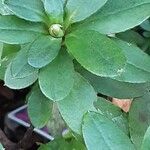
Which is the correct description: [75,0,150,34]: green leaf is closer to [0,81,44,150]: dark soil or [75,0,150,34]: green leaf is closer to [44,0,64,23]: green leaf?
[44,0,64,23]: green leaf

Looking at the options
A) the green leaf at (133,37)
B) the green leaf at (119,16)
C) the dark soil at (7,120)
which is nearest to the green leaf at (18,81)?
the green leaf at (119,16)

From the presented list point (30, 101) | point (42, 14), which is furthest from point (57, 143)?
point (42, 14)

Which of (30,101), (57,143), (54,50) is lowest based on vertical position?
(57,143)

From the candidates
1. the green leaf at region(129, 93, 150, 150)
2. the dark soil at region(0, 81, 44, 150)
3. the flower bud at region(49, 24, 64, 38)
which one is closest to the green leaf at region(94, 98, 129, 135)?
the green leaf at region(129, 93, 150, 150)

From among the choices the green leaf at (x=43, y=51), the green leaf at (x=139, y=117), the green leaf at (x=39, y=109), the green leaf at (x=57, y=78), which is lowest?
the green leaf at (x=39, y=109)

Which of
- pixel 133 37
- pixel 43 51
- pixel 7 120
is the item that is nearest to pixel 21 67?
pixel 43 51

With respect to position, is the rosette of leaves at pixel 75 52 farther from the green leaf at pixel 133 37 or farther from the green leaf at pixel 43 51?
the green leaf at pixel 133 37

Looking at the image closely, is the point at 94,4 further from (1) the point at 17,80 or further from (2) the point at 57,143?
(2) the point at 57,143
